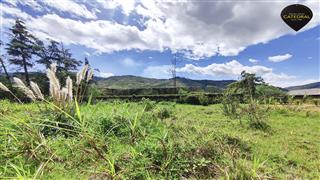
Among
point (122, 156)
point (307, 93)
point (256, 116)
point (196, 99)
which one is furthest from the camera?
point (307, 93)

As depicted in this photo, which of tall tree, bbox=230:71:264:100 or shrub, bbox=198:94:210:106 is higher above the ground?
tall tree, bbox=230:71:264:100

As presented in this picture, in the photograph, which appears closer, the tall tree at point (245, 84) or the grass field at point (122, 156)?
the grass field at point (122, 156)

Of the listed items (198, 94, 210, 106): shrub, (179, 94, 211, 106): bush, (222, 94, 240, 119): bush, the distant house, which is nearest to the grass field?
(222, 94, 240, 119): bush

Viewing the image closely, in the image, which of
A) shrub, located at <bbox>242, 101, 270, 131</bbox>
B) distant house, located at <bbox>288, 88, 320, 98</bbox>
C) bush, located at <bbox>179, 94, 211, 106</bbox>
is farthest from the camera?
bush, located at <bbox>179, 94, 211, 106</bbox>

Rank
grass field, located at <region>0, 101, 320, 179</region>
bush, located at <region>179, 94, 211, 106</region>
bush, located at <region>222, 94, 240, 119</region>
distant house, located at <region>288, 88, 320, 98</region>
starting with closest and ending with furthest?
1. grass field, located at <region>0, 101, 320, 179</region>
2. bush, located at <region>222, 94, 240, 119</region>
3. distant house, located at <region>288, 88, 320, 98</region>
4. bush, located at <region>179, 94, 211, 106</region>

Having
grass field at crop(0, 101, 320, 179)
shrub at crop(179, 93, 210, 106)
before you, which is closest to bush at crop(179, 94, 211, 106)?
shrub at crop(179, 93, 210, 106)

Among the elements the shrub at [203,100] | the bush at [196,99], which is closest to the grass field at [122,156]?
the shrub at [203,100]

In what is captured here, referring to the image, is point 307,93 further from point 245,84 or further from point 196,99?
point 245,84

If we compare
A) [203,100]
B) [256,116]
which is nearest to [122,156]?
[256,116]

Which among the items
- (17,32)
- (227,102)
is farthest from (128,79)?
(227,102)

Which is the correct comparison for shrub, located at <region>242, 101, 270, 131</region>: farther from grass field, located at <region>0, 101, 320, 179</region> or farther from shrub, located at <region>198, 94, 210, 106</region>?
shrub, located at <region>198, 94, 210, 106</region>

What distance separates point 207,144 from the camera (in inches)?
159

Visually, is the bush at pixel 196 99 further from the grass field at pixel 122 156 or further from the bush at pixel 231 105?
the grass field at pixel 122 156

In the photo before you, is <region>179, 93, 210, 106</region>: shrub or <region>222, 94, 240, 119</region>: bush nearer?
<region>222, 94, 240, 119</region>: bush
